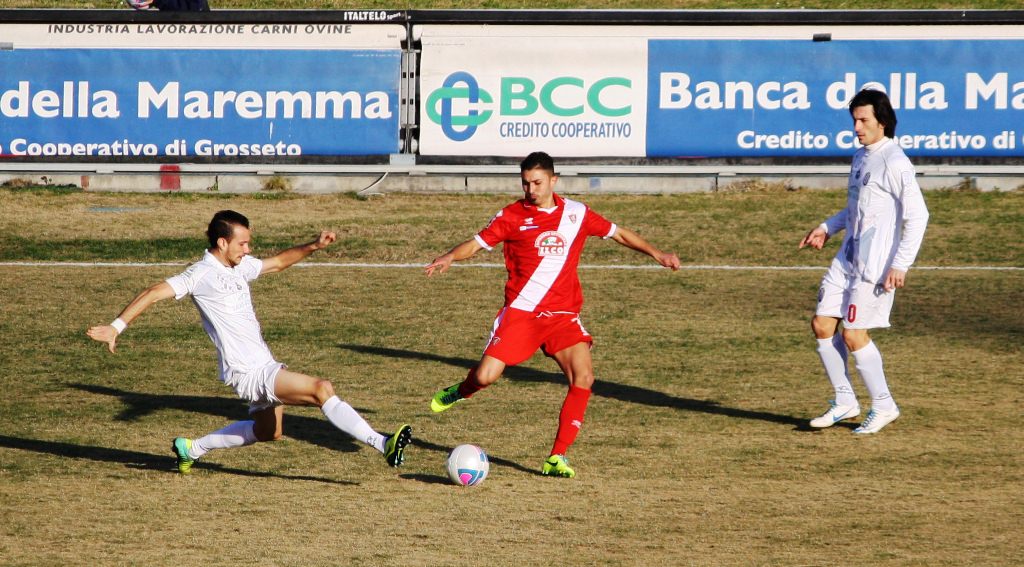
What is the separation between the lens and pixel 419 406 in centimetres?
1105

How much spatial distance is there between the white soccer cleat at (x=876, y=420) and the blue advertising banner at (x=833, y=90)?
10850 mm

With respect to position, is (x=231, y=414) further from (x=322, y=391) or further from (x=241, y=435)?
(x=322, y=391)

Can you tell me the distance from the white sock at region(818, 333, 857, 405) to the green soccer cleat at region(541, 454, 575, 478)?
7.92 ft

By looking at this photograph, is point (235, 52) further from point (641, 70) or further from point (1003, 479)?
point (1003, 479)

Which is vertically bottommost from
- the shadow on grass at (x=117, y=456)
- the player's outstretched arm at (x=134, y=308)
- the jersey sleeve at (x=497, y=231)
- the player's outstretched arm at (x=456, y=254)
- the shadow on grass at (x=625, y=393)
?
the shadow on grass at (x=117, y=456)

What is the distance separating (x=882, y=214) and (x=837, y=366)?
1.26 m

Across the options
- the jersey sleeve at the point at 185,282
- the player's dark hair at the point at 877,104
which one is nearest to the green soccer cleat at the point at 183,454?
the jersey sleeve at the point at 185,282

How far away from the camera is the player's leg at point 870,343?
978 cm

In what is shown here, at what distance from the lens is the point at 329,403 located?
848 cm

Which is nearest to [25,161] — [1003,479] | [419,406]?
[419,406]

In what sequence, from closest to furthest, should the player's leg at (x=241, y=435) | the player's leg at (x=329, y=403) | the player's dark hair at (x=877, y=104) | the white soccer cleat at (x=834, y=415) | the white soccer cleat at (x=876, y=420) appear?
the player's leg at (x=329, y=403) → the player's leg at (x=241, y=435) → the player's dark hair at (x=877, y=104) → the white soccer cleat at (x=876, y=420) → the white soccer cleat at (x=834, y=415)

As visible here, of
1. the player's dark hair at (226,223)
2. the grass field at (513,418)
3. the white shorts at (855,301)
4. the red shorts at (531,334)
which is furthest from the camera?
the white shorts at (855,301)

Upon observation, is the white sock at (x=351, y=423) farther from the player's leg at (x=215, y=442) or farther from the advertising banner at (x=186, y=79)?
the advertising banner at (x=186, y=79)

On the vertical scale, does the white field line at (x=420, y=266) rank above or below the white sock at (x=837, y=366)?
above
